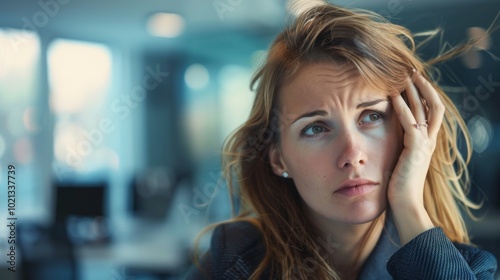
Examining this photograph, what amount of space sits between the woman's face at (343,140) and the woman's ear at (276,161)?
2.9 inches

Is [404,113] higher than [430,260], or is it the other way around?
[404,113]

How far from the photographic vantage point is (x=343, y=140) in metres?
0.89

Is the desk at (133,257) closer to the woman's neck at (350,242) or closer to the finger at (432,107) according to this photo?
the woman's neck at (350,242)

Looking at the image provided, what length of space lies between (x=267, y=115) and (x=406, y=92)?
0.24 meters

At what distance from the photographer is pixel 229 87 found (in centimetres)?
580

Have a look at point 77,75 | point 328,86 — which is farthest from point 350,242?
point 77,75

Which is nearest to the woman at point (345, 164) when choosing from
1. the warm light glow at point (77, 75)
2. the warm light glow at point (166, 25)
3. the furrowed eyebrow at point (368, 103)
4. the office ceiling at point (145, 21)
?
the furrowed eyebrow at point (368, 103)

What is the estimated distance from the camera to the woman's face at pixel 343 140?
89 centimetres

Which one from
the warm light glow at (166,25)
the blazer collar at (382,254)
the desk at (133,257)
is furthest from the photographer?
the warm light glow at (166,25)

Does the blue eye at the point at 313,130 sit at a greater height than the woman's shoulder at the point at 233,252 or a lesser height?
greater

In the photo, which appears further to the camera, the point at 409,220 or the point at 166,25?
the point at 166,25

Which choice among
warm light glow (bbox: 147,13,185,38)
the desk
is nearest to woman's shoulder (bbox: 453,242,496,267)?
the desk

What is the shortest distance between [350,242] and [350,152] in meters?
0.22

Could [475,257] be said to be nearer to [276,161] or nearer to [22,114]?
[276,161]
